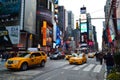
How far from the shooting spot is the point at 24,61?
76.5 ft

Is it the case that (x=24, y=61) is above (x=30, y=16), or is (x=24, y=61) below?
below

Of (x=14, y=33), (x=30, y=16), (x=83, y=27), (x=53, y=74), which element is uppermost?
(x=83, y=27)

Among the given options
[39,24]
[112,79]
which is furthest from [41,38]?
[112,79]

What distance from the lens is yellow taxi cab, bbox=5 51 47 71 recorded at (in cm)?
2256

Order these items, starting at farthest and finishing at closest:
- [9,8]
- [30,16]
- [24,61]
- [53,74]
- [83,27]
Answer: [83,27], [30,16], [9,8], [24,61], [53,74]

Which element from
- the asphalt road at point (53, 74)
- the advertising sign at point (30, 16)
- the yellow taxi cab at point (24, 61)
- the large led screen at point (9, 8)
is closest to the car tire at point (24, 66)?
the yellow taxi cab at point (24, 61)

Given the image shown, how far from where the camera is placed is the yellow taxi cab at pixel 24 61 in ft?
74.0

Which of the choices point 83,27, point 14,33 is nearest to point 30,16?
point 14,33

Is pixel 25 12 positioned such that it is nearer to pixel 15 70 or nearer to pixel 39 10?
pixel 39 10

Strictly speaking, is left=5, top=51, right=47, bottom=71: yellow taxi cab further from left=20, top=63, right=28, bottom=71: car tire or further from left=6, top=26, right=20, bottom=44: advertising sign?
left=6, top=26, right=20, bottom=44: advertising sign

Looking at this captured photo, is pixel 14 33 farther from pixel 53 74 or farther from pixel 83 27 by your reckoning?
pixel 83 27

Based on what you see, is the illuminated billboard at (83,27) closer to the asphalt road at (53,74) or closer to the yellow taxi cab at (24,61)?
the yellow taxi cab at (24,61)

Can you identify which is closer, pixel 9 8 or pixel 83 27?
pixel 9 8

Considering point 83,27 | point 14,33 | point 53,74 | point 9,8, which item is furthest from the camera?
point 83,27
